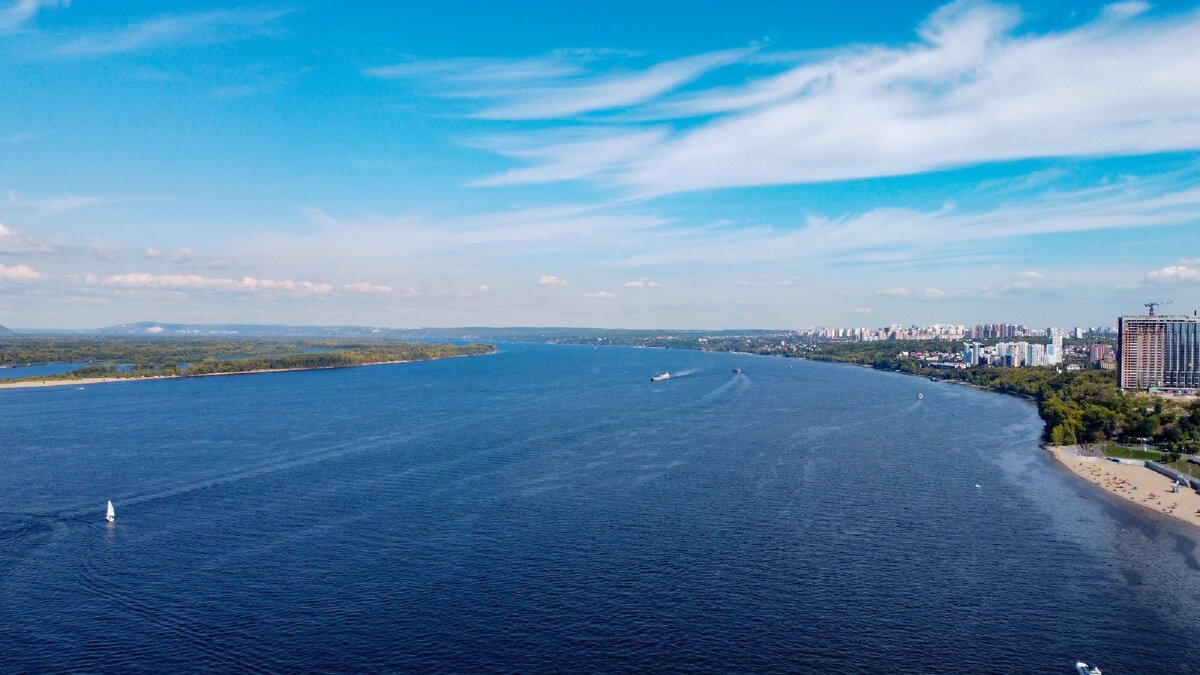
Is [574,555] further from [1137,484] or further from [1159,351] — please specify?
[1159,351]

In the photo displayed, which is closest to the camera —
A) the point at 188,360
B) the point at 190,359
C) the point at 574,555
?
the point at 574,555

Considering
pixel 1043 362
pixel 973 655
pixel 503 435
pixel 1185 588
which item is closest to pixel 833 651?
pixel 973 655

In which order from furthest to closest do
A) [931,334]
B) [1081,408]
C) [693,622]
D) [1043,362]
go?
[931,334], [1043,362], [1081,408], [693,622]

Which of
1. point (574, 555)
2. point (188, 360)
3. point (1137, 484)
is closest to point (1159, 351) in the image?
point (1137, 484)

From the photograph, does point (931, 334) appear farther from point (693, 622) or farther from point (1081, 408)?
point (693, 622)

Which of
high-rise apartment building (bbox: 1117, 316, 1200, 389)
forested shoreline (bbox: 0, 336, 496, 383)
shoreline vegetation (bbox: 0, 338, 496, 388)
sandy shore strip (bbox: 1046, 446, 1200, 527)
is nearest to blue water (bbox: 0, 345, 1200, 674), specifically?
sandy shore strip (bbox: 1046, 446, 1200, 527)

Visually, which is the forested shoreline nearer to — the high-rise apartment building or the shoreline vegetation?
the shoreline vegetation
